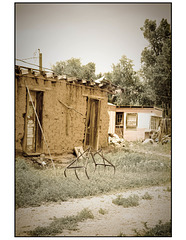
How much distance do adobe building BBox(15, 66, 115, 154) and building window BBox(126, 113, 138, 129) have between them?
601 mm

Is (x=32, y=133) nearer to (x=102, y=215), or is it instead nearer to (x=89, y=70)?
(x=89, y=70)

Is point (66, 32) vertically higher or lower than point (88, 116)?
higher

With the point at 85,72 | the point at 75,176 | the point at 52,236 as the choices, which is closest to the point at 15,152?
the point at 75,176

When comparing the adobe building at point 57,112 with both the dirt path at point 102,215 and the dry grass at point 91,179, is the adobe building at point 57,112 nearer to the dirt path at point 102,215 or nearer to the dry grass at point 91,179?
the dry grass at point 91,179

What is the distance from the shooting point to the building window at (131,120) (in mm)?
3883

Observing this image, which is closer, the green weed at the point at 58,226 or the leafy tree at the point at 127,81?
the green weed at the point at 58,226

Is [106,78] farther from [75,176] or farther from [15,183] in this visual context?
[15,183]

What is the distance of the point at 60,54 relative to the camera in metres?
3.53

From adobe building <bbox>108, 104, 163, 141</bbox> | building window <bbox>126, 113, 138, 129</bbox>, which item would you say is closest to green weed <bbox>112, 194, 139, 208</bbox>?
adobe building <bbox>108, 104, 163, 141</bbox>

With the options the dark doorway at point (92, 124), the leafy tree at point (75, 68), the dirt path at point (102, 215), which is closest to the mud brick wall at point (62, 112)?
the dark doorway at point (92, 124)

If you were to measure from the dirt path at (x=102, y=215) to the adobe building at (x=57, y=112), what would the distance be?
3.71 ft

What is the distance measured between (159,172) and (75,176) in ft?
4.69


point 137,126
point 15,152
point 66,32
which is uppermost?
point 66,32

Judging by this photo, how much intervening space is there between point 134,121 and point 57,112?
5.19ft
